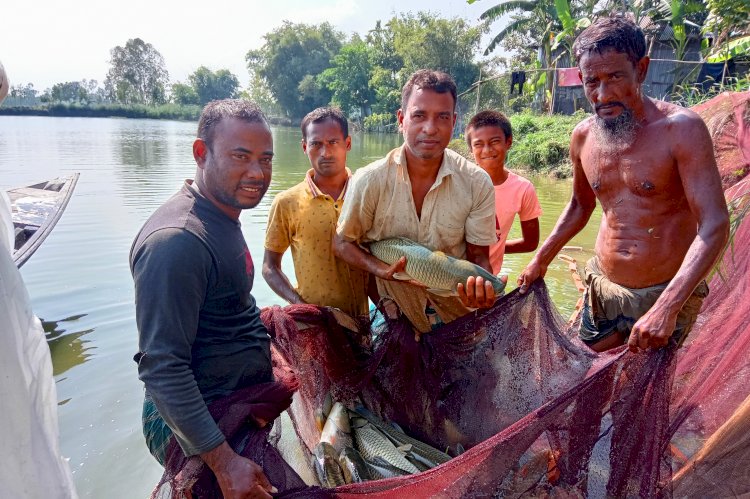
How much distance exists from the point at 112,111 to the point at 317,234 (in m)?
79.4

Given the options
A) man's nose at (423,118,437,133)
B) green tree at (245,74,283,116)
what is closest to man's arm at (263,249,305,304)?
man's nose at (423,118,437,133)

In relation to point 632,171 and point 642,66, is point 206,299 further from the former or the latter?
point 642,66

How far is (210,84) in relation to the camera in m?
87.1

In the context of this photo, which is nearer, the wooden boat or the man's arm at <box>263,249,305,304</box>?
the man's arm at <box>263,249,305,304</box>

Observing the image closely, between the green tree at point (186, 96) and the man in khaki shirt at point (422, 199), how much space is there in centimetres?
9260

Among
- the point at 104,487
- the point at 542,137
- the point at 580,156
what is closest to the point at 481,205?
the point at 580,156

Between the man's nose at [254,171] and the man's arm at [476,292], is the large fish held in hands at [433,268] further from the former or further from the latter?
the man's nose at [254,171]

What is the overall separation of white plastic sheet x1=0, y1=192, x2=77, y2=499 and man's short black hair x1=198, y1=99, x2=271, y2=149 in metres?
0.70

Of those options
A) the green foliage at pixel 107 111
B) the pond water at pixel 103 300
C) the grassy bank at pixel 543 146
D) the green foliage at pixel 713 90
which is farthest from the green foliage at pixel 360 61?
the green foliage at pixel 713 90

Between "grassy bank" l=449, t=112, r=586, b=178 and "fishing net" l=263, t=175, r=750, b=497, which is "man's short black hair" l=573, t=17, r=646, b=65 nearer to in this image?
"fishing net" l=263, t=175, r=750, b=497

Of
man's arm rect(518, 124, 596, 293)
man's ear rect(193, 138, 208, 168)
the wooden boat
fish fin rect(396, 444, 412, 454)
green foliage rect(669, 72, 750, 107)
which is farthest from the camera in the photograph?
the wooden boat

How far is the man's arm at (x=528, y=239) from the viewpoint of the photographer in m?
3.74

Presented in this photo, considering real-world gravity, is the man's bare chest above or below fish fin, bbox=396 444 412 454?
above

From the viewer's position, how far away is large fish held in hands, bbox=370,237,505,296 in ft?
7.32
